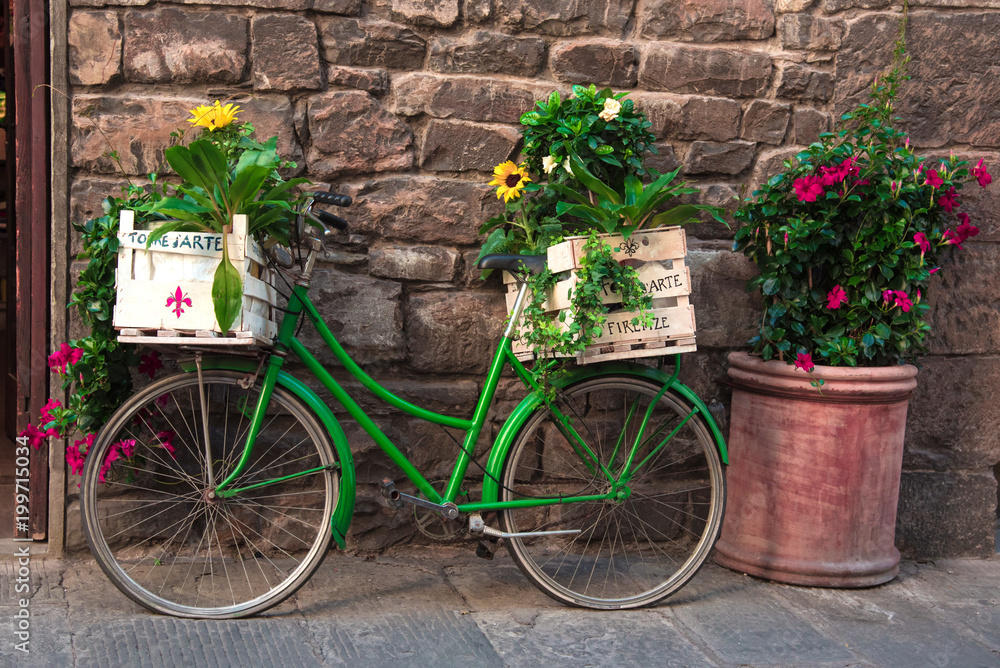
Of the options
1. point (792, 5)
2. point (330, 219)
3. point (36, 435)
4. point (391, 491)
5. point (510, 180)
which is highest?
point (792, 5)

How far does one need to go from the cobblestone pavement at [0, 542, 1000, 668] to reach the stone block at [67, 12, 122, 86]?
5.69ft

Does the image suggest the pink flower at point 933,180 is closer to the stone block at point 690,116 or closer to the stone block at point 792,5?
the stone block at point 690,116

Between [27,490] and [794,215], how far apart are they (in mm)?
3107

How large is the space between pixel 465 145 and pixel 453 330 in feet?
2.32

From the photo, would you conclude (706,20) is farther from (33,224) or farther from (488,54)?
(33,224)

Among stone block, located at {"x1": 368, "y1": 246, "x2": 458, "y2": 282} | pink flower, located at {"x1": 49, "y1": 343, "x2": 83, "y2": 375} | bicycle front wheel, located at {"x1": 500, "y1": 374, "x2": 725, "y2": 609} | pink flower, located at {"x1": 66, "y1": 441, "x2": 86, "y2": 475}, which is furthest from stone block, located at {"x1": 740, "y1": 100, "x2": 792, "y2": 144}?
pink flower, located at {"x1": 66, "y1": 441, "x2": 86, "y2": 475}

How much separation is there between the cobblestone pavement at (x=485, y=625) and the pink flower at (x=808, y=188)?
4.69ft

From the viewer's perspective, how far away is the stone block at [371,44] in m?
3.15

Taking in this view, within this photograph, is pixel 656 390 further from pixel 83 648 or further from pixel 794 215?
pixel 83 648

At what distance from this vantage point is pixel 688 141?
135 inches

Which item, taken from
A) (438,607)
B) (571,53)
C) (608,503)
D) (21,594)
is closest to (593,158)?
(571,53)

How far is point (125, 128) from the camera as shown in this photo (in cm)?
306

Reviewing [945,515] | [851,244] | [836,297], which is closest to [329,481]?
Answer: [836,297]

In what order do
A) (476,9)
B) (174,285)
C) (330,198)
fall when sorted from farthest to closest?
1. (476,9)
2. (330,198)
3. (174,285)
